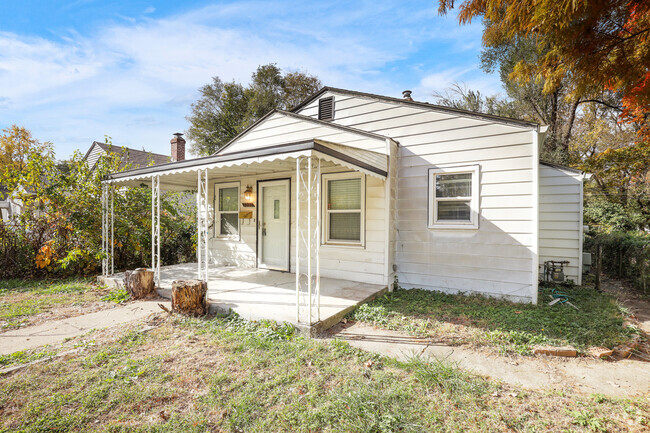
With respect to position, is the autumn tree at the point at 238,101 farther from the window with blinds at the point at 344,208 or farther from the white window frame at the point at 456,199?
the white window frame at the point at 456,199

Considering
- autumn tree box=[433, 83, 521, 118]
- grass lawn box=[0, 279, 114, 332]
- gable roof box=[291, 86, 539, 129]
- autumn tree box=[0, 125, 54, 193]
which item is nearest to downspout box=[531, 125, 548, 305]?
gable roof box=[291, 86, 539, 129]

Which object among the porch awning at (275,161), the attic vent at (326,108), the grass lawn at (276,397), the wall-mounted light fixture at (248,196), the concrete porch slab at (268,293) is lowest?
the grass lawn at (276,397)

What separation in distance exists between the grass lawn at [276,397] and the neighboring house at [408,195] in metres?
1.80

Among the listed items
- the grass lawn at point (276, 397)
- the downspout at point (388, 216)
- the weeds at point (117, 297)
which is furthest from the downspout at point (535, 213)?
the weeds at point (117, 297)

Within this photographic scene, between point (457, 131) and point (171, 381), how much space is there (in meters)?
5.74

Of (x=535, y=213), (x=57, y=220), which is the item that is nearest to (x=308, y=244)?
(x=535, y=213)

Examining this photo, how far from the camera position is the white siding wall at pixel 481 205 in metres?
5.11

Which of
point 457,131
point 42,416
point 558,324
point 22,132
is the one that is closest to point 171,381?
point 42,416

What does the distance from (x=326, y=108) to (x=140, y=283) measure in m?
5.52

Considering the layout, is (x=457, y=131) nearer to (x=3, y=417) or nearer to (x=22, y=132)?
(x=3, y=417)

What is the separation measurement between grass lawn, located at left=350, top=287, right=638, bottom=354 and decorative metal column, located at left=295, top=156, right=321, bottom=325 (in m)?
0.81

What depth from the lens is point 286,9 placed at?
24.6 feet

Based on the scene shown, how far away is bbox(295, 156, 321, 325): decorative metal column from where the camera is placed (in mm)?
3773

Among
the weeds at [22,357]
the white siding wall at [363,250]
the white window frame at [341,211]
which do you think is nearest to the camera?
the weeds at [22,357]
